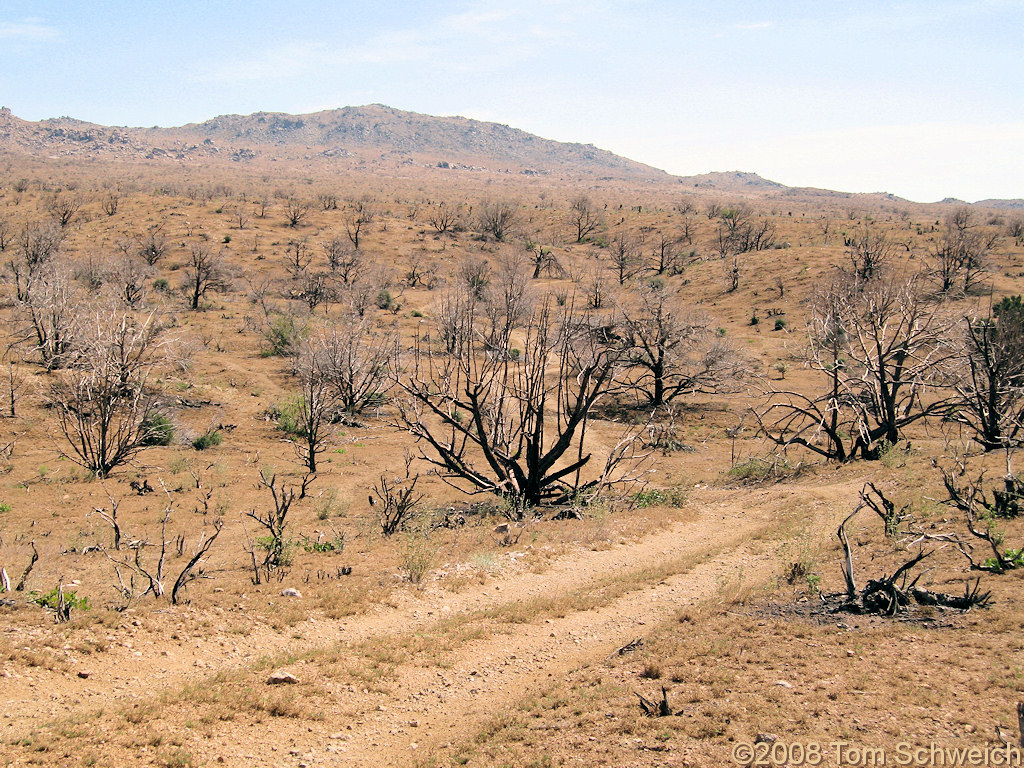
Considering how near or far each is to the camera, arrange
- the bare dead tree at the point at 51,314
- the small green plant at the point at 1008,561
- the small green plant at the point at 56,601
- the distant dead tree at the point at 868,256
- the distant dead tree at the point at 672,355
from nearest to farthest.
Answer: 1. the small green plant at the point at 56,601
2. the small green plant at the point at 1008,561
3. the bare dead tree at the point at 51,314
4. the distant dead tree at the point at 672,355
5. the distant dead tree at the point at 868,256

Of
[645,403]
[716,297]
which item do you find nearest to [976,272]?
[716,297]

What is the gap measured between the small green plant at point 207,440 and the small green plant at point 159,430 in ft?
2.94

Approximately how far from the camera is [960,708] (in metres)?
4.52

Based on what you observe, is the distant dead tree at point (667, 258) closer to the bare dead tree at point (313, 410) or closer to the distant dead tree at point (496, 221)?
the distant dead tree at point (496, 221)

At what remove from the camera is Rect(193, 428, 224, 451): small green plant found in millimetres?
20984

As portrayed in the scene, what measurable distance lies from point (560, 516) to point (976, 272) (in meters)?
42.1

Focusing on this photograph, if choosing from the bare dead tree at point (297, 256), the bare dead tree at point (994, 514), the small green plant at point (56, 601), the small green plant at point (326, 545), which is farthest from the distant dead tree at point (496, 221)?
the small green plant at point (56, 601)

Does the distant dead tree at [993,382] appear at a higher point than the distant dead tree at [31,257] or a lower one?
lower

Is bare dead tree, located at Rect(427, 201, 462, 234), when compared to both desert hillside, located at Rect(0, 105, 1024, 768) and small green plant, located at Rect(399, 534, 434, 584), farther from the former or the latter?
small green plant, located at Rect(399, 534, 434, 584)

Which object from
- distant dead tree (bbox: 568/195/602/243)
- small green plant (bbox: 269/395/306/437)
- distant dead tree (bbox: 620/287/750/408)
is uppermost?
distant dead tree (bbox: 568/195/602/243)

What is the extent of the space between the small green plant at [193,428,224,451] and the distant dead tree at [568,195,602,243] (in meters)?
53.5

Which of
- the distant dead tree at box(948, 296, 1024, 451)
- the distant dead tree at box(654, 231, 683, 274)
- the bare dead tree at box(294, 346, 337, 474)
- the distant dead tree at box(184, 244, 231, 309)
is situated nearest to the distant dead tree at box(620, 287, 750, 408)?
the distant dead tree at box(948, 296, 1024, 451)

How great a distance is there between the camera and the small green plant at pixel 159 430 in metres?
19.9

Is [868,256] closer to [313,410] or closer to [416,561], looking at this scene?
[313,410]
